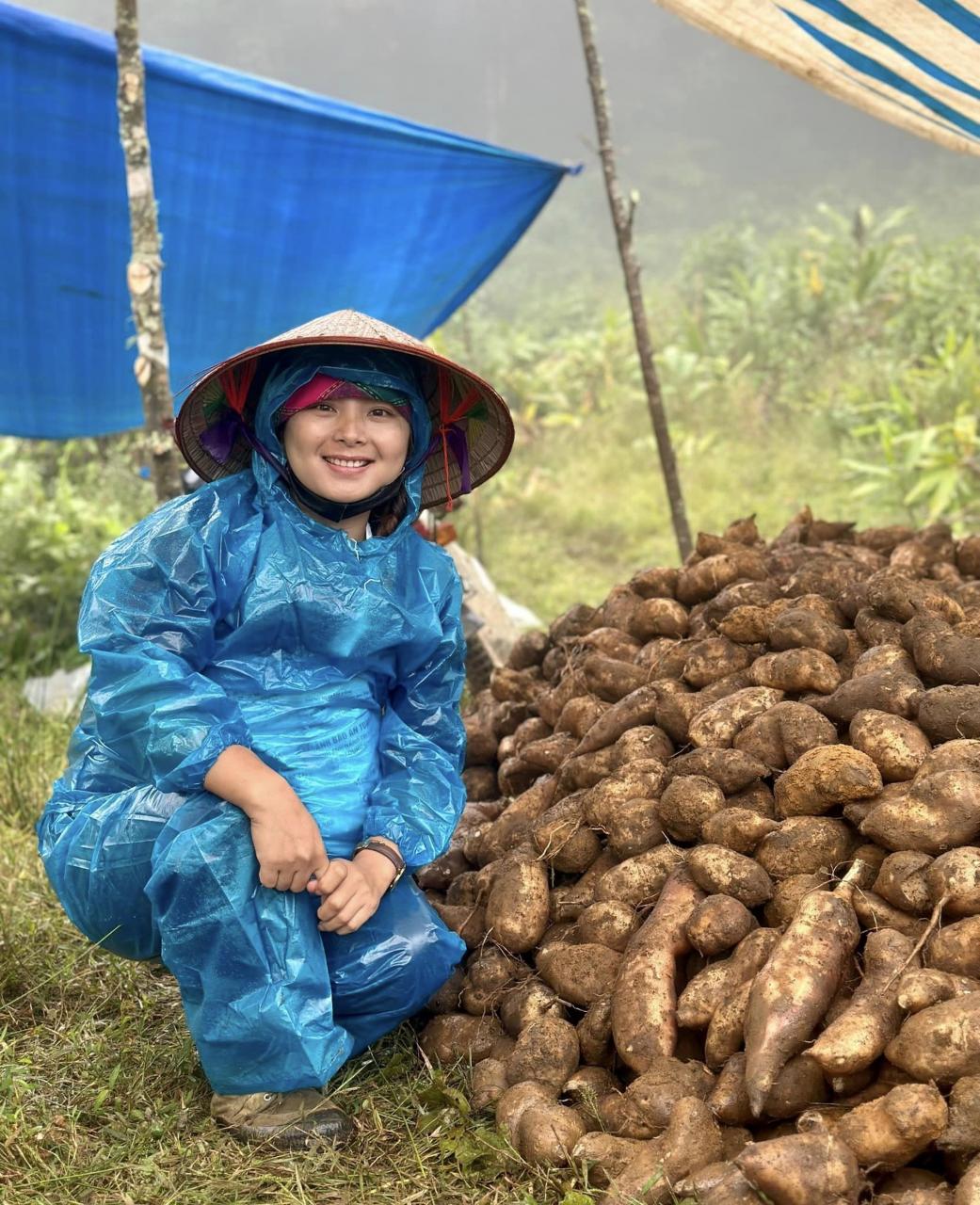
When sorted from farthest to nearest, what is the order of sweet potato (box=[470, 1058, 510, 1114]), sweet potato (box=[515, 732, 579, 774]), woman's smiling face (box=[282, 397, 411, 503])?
1. sweet potato (box=[515, 732, 579, 774])
2. woman's smiling face (box=[282, 397, 411, 503])
3. sweet potato (box=[470, 1058, 510, 1114])

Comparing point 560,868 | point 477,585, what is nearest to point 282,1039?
point 560,868

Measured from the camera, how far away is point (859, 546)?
3.04 metres

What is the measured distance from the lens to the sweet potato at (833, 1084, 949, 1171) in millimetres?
1509

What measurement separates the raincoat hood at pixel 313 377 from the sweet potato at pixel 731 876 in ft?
3.13

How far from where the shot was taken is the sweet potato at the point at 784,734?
83.9 inches

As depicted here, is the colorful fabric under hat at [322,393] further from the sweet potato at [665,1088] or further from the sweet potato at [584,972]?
the sweet potato at [665,1088]

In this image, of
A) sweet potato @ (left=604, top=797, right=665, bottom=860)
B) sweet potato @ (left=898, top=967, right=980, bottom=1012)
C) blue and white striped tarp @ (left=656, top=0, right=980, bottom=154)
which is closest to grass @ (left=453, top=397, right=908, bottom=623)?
blue and white striped tarp @ (left=656, top=0, right=980, bottom=154)

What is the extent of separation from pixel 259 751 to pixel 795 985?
957 mm

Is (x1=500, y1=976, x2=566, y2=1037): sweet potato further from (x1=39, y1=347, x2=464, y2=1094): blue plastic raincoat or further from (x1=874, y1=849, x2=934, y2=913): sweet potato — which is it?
(x1=874, y1=849, x2=934, y2=913): sweet potato

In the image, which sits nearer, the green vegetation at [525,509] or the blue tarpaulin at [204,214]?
the green vegetation at [525,509]

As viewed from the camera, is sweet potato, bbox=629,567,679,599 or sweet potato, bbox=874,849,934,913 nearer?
sweet potato, bbox=874,849,934,913

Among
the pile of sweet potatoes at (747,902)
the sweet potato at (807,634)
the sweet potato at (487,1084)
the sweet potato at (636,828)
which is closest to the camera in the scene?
the pile of sweet potatoes at (747,902)

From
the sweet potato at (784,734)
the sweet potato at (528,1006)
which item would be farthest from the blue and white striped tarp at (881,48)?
the sweet potato at (528,1006)

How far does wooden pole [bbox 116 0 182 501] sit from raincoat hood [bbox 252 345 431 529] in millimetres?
1627
